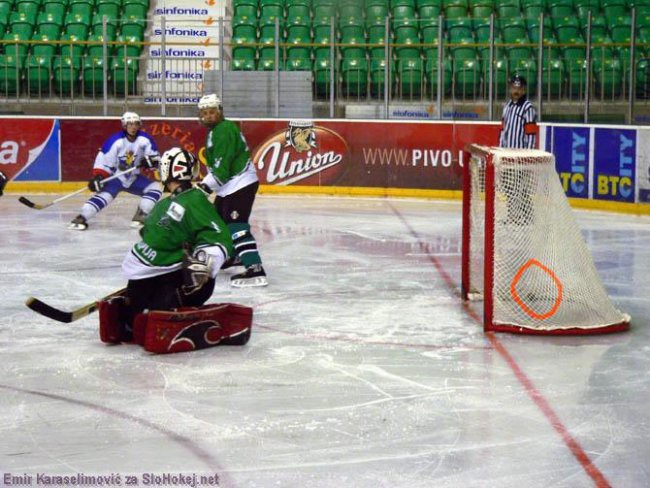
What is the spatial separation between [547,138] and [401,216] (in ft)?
7.43

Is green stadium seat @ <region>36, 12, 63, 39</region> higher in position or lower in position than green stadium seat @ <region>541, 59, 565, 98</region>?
higher

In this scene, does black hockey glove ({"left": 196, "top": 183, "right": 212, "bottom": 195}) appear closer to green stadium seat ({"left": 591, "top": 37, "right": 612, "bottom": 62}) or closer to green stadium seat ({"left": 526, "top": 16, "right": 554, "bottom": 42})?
green stadium seat ({"left": 591, "top": 37, "right": 612, "bottom": 62})

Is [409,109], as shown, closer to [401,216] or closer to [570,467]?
[401,216]

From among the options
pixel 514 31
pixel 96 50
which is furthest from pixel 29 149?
pixel 514 31

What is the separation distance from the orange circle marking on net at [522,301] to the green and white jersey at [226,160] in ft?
8.37

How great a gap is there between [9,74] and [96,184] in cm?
471

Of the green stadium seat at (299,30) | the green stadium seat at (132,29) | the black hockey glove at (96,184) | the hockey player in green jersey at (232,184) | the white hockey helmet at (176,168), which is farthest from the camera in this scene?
the green stadium seat at (132,29)

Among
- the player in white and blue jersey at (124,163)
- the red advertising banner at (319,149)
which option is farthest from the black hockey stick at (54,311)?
the red advertising banner at (319,149)

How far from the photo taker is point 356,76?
16188 millimetres

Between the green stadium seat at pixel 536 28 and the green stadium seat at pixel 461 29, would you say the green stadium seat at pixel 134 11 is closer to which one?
the green stadium seat at pixel 461 29

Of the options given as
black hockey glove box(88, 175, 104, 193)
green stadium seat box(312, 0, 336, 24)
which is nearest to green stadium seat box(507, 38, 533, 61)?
green stadium seat box(312, 0, 336, 24)

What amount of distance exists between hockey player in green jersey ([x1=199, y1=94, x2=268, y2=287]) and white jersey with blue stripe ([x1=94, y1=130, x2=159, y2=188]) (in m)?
3.60

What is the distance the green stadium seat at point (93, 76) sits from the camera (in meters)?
16.2

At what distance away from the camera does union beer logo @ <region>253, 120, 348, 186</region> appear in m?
15.7
